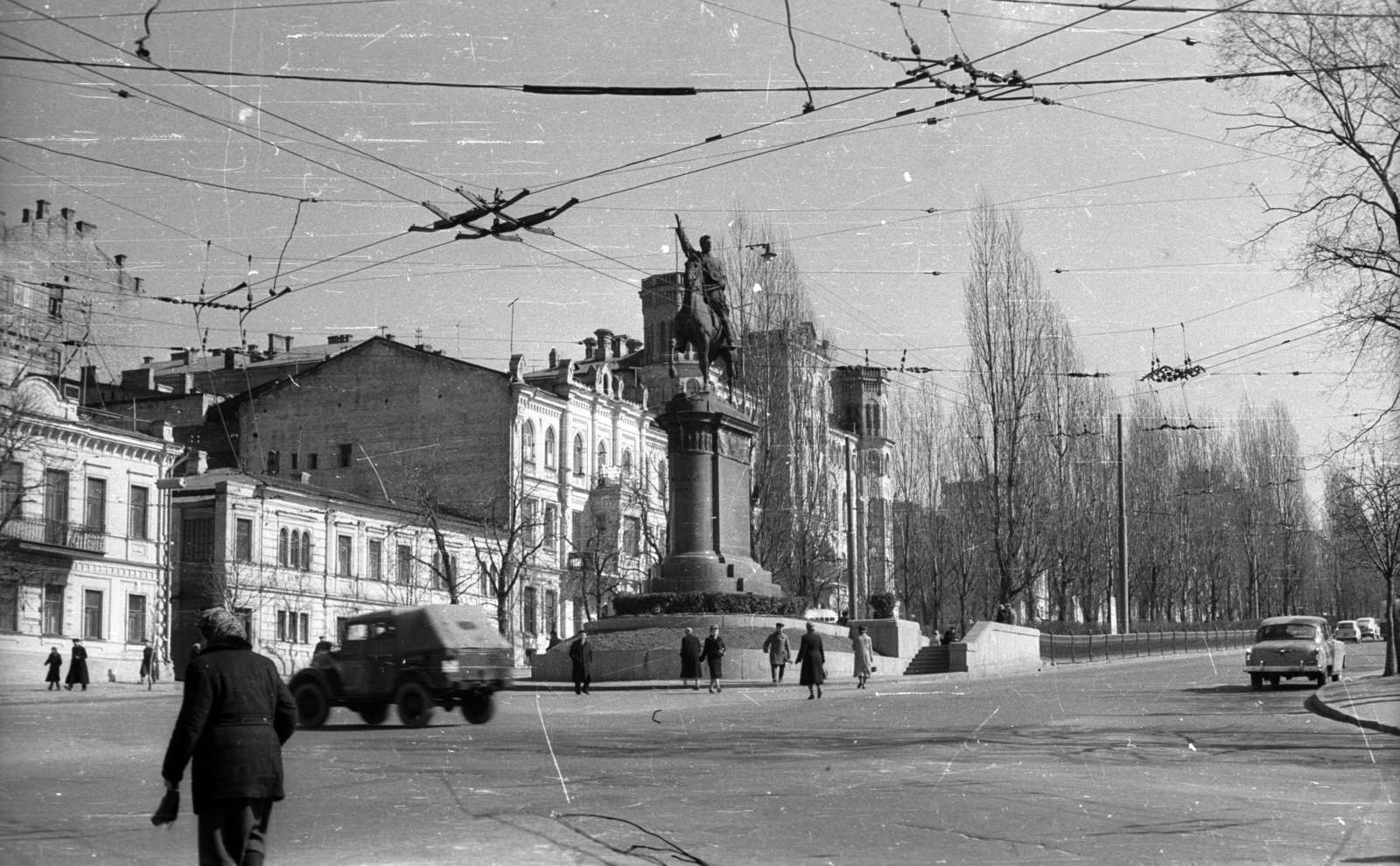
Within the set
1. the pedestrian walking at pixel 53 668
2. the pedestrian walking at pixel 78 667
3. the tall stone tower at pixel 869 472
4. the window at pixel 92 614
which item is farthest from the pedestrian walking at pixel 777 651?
the tall stone tower at pixel 869 472

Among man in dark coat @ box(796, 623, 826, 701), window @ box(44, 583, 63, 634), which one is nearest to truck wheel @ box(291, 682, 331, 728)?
man in dark coat @ box(796, 623, 826, 701)

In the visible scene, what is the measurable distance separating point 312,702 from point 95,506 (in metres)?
28.6

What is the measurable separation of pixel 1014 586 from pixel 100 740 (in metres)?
40.9

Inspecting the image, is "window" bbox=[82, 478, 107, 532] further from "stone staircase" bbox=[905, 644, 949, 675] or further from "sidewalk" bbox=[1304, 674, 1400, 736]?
"sidewalk" bbox=[1304, 674, 1400, 736]

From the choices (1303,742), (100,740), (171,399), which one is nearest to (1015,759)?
(1303,742)

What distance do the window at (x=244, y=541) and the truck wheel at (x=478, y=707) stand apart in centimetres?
3238

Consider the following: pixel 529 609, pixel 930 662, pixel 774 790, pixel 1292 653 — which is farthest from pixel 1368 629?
pixel 774 790

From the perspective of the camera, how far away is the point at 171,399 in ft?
233

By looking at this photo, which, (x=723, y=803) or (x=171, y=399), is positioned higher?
(x=171, y=399)

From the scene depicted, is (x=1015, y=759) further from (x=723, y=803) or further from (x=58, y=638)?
(x=58, y=638)

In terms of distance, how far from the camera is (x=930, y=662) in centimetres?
4191

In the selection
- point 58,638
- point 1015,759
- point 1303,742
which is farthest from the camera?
point 58,638

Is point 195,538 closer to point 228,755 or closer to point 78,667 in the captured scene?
point 78,667

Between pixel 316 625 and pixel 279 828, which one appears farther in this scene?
pixel 316 625
